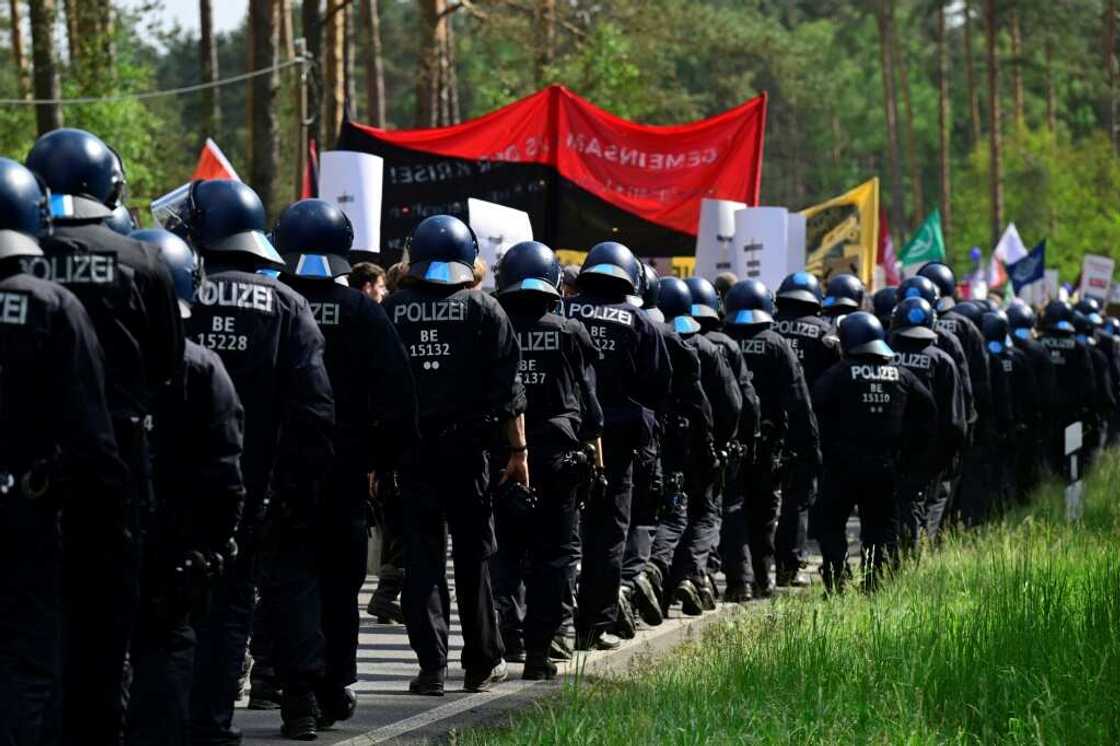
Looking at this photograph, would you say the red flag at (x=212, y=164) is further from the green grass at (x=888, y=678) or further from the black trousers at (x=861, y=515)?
the green grass at (x=888, y=678)

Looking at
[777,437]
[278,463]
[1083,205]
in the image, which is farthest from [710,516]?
[1083,205]

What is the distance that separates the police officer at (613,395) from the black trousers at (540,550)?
2.01ft

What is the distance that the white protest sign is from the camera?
3691cm

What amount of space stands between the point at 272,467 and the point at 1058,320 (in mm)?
16375

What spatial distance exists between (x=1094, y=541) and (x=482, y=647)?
17.6 feet

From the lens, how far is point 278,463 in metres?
8.47

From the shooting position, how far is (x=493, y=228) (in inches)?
591

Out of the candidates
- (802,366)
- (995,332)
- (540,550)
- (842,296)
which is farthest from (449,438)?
(995,332)

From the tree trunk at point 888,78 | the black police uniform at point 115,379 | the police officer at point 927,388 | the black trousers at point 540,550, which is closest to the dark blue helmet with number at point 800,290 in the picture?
the police officer at point 927,388

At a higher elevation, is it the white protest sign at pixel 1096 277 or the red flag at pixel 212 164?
the red flag at pixel 212 164

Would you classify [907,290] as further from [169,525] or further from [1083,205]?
[1083,205]

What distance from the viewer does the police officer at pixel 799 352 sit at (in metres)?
15.5

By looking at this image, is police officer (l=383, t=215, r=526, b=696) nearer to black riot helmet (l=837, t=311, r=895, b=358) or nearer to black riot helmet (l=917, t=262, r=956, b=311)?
black riot helmet (l=837, t=311, r=895, b=358)

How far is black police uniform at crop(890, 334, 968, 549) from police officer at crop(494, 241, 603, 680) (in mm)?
3725
